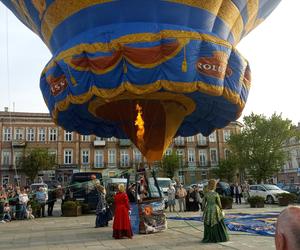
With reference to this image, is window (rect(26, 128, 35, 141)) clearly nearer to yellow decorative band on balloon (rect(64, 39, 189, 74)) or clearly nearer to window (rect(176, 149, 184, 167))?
window (rect(176, 149, 184, 167))

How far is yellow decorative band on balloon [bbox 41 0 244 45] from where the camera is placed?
1162 cm

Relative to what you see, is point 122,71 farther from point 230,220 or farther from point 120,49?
point 230,220

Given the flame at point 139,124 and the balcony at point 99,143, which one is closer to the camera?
the flame at point 139,124

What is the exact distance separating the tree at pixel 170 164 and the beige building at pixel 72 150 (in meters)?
4.25

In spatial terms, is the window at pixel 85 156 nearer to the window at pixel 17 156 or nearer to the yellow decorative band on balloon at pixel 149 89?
the window at pixel 17 156

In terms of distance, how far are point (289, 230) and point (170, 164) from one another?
57.7 meters

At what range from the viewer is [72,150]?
6250cm

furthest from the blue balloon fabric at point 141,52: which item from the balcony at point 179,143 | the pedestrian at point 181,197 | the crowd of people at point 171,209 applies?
the balcony at point 179,143

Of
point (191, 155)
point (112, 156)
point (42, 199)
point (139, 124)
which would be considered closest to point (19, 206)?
point (42, 199)

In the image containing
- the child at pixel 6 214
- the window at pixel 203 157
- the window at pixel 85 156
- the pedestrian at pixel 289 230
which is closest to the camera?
the pedestrian at pixel 289 230

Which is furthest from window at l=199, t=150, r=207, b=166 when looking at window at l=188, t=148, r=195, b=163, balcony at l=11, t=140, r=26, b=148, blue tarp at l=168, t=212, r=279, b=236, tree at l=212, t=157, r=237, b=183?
blue tarp at l=168, t=212, r=279, b=236

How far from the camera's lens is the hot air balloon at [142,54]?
10922 mm

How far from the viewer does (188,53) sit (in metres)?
11.1

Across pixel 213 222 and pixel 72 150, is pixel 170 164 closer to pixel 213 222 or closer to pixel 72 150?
pixel 72 150
